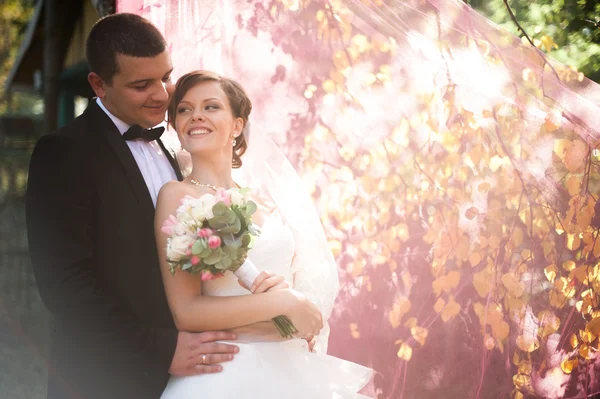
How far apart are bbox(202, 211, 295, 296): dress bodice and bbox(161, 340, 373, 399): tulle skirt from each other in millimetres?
184

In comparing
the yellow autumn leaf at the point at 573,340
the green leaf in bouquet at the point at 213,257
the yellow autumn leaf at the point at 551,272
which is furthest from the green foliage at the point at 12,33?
the green leaf in bouquet at the point at 213,257

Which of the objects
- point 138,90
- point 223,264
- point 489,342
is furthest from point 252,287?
point 489,342

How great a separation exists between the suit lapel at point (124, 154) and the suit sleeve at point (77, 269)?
125 millimetres

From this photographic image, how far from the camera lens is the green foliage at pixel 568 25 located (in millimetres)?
4242

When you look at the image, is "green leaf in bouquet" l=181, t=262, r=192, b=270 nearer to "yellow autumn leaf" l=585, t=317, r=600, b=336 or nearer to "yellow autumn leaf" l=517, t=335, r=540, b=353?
"yellow autumn leaf" l=517, t=335, r=540, b=353

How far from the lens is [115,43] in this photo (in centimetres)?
229

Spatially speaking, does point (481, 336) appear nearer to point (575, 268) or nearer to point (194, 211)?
point (575, 268)

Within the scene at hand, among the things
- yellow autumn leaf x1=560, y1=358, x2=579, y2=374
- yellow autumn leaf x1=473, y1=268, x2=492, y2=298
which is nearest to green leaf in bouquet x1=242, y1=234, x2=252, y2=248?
yellow autumn leaf x1=473, y1=268, x2=492, y2=298

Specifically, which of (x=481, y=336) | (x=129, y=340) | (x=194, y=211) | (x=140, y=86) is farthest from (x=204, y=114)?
(x=481, y=336)

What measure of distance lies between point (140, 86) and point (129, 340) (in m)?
0.85

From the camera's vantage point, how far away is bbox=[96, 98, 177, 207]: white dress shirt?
7.56ft

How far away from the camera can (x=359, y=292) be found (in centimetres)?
325

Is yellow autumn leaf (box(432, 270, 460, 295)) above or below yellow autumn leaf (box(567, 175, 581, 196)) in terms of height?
below

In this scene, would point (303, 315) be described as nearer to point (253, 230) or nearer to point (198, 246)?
point (253, 230)
